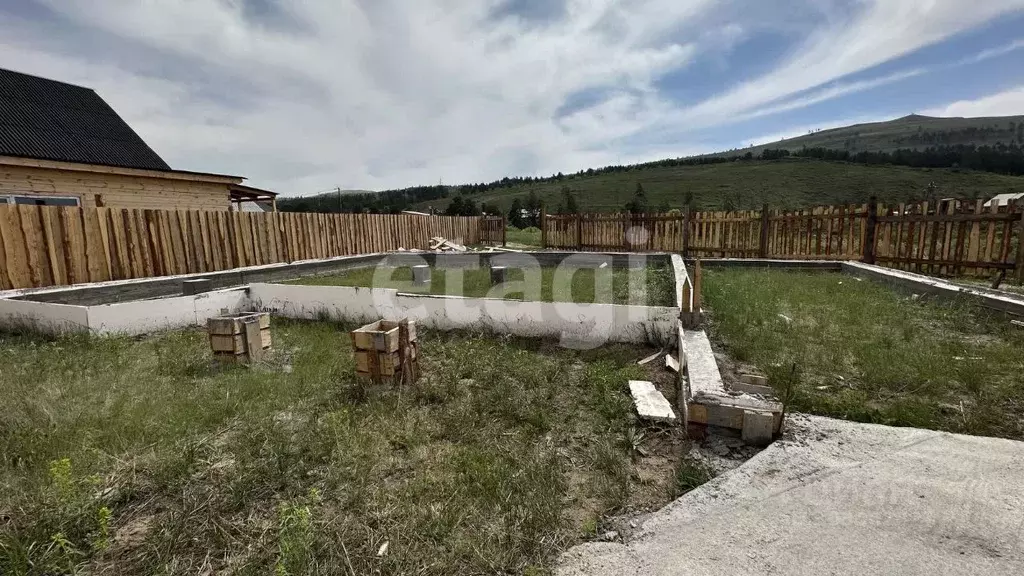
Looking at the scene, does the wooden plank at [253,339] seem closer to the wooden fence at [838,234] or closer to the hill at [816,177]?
the wooden fence at [838,234]

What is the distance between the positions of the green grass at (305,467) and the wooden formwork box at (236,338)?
0.84 feet

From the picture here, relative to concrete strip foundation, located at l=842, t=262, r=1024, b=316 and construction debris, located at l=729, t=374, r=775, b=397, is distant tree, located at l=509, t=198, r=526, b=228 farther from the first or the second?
construction debris, located at l=729, t=374, r=775, b=397

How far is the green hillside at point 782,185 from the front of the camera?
159 ft

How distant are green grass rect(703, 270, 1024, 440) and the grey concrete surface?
1.26 feet

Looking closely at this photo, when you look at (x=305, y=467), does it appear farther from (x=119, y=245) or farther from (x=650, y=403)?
A: (x=119, y=245)

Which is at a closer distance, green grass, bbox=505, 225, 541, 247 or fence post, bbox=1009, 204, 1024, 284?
fence post, bbox=1009, 204, 1024, 284

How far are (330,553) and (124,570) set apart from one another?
92 cm

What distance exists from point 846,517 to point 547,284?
667 centimetres

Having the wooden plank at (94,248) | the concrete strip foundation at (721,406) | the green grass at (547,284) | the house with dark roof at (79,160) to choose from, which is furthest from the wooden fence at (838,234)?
the wooden plank at (94,248)

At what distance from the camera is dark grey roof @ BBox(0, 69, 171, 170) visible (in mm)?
13203

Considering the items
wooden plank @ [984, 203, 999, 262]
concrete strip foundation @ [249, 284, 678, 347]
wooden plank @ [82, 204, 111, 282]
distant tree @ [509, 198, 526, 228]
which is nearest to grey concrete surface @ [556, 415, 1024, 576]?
concrete strip foundation @ [249, 284, 678, 347]

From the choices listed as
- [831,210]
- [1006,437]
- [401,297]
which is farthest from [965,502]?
[831,210]

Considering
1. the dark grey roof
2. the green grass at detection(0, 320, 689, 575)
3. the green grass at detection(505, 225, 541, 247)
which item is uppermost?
the dark grey roof

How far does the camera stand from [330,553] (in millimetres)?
1920
